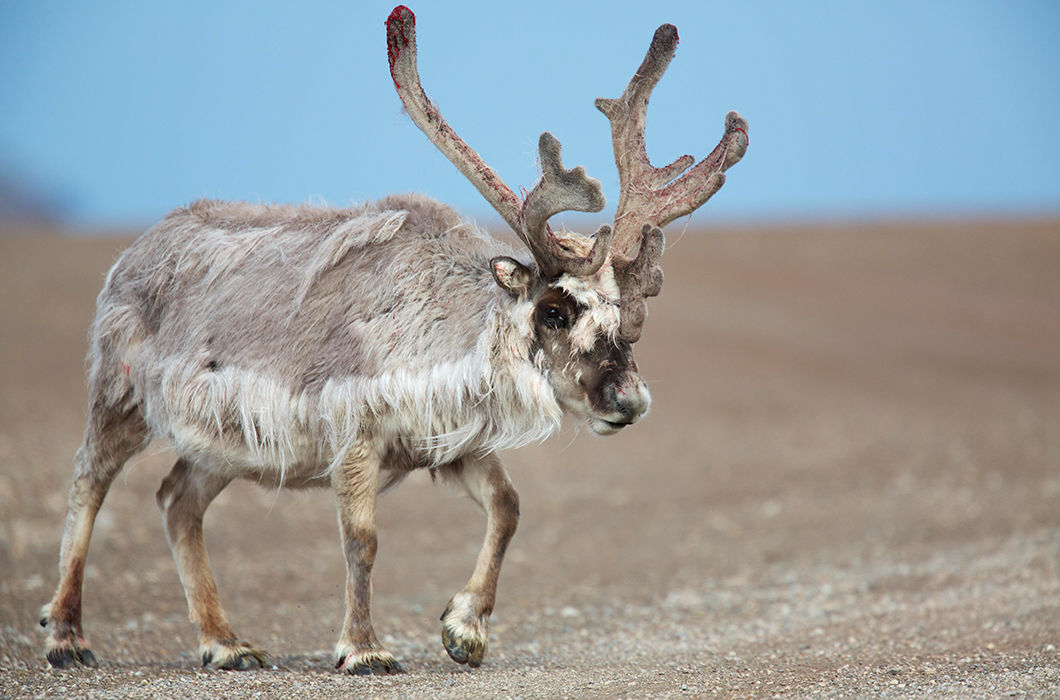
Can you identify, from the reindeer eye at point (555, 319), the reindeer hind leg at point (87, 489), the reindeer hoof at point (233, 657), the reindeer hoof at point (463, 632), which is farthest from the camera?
the reindeer hind leg at point (87, 489)

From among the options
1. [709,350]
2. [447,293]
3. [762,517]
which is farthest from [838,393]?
[447,293]

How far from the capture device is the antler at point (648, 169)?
6.34 meters

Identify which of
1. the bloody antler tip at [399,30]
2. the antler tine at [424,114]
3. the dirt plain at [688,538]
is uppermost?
the bloody antler tip at [399,30]

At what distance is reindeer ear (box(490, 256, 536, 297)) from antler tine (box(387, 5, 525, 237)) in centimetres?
31

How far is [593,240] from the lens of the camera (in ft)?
20.3

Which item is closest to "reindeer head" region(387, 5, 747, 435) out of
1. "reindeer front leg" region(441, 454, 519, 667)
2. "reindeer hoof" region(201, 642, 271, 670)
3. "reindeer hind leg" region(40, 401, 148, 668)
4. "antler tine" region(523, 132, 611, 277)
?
"antler tine" region(523, 132, 611, 277)

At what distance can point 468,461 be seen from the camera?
21.7 feet

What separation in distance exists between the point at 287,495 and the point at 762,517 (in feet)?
19.7

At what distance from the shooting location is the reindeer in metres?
6.01

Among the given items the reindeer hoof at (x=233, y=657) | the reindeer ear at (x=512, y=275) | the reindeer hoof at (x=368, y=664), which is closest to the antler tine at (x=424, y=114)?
the reindeer ear at (x=512, y=275)

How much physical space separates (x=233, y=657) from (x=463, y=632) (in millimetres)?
1570

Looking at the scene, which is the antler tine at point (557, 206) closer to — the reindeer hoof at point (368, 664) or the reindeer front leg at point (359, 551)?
the reindeer front leg at point (359, 551)

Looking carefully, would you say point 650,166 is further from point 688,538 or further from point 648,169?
point 688,538

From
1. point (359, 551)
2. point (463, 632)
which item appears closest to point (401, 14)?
point (359, 551)
